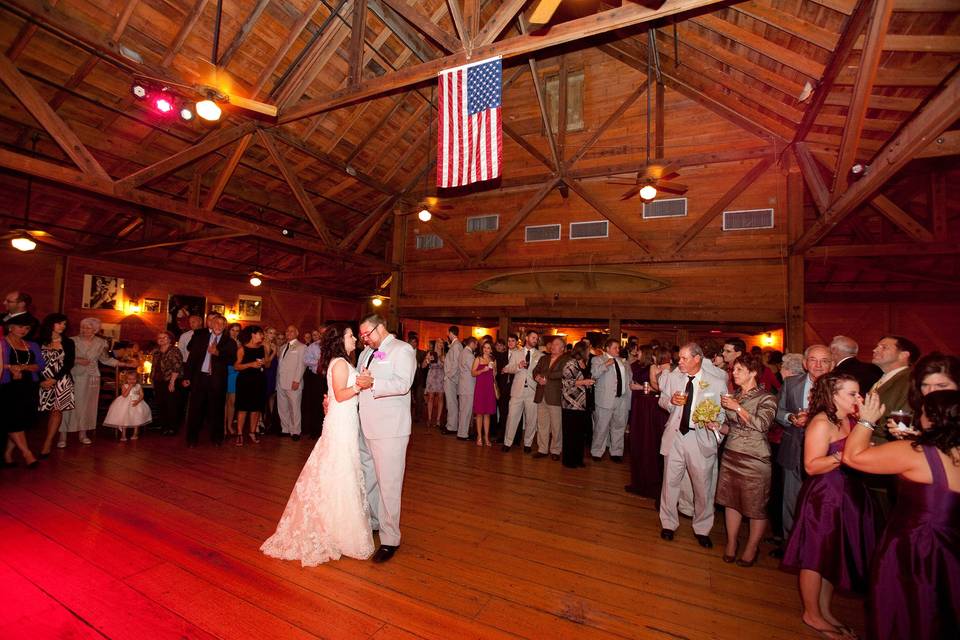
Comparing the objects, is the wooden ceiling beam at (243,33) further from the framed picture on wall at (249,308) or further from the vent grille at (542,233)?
the framed picture on wall at (249,308)

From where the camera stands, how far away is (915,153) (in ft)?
12.8

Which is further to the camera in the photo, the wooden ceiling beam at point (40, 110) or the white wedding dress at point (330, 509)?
the wooden ceiling beam at point (40, 110)

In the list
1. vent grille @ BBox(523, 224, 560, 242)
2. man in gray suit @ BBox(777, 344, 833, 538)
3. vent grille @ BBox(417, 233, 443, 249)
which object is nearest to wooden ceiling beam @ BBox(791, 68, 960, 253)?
man in gray suit @ BBox(777, 344, 833, 538)

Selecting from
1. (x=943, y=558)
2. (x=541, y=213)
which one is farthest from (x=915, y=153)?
(x=541, y=213)

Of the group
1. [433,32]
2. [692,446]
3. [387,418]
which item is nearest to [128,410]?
[387,418]

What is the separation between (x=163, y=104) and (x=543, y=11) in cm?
577

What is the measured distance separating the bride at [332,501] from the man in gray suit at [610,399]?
4.16 m

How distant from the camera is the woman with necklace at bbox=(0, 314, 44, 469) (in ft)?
15.7

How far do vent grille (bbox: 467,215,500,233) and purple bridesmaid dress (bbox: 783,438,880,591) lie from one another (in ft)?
33.2

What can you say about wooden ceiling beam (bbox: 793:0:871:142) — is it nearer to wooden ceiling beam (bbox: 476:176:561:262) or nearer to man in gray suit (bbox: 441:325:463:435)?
wooden ceiling beam (bbox: 476:176:561:262)

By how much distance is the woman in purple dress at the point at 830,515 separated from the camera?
8.21 ft

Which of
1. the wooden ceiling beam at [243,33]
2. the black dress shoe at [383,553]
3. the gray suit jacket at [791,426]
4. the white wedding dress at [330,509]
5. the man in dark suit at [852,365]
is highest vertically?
the wooden ceiling beam at [243,33]

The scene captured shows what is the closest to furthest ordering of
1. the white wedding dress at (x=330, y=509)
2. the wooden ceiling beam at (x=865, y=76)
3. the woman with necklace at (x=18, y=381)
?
the white wedding dress at (x=330, y=509), the wooden ceiling beam at (x=865, y=76), the woman with necklace at (x=18, y=381)

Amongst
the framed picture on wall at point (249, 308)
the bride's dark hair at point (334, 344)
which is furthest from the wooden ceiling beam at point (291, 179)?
the framed picture on wall at point (249, 308)
